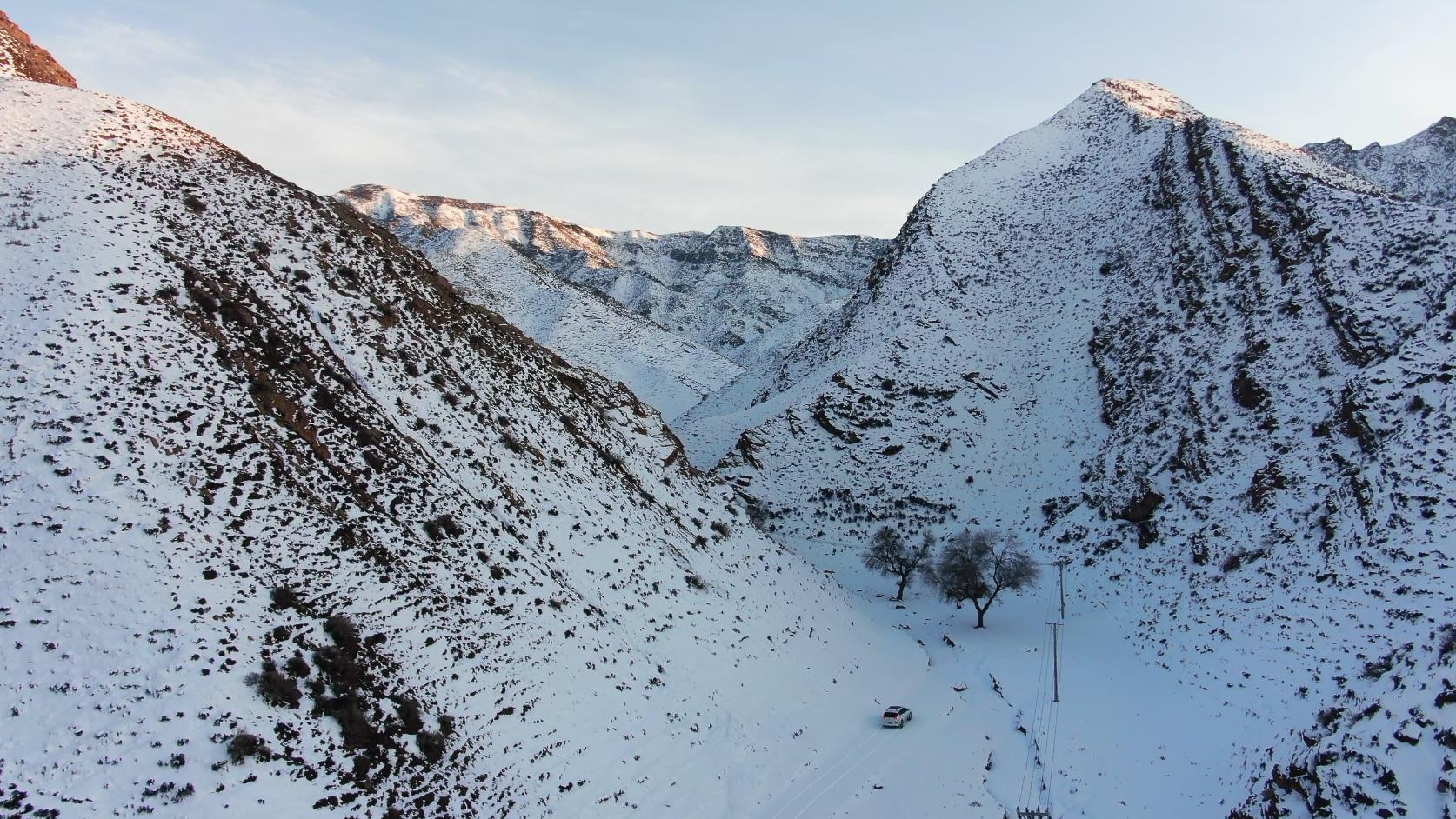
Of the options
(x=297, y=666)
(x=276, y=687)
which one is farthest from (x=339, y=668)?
(x=276, y=687)

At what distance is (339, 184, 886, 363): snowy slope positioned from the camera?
468ft

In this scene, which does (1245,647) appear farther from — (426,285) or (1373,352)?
(426,285)

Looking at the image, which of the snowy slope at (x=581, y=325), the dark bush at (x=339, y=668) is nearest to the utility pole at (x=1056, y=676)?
the dark bush at (x=339, y=668)

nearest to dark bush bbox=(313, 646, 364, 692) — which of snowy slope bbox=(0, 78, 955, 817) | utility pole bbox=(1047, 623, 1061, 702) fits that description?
snowy slope bbox=(0, 78, 955, 817)

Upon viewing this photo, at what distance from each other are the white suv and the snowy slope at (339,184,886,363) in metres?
96.6

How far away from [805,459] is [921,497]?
8.64 meters

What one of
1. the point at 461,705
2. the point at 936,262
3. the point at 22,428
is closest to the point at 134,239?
the point at 22,428

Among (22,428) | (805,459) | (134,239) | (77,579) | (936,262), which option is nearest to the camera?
(77,579)

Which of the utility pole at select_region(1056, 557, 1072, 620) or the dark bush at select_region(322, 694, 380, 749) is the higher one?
the dark bush at select_region(322, 694, 380, 749)

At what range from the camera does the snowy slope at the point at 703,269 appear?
142 m

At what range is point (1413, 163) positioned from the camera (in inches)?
3735

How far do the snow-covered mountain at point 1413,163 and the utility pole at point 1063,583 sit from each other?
81.1 meters

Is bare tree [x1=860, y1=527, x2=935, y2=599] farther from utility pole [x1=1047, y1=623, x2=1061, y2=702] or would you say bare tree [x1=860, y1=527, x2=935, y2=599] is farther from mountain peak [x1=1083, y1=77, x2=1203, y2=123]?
mountain peak [x1=1083, y1=77, x2=1203, y2=123]

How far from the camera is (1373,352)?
113 ft
